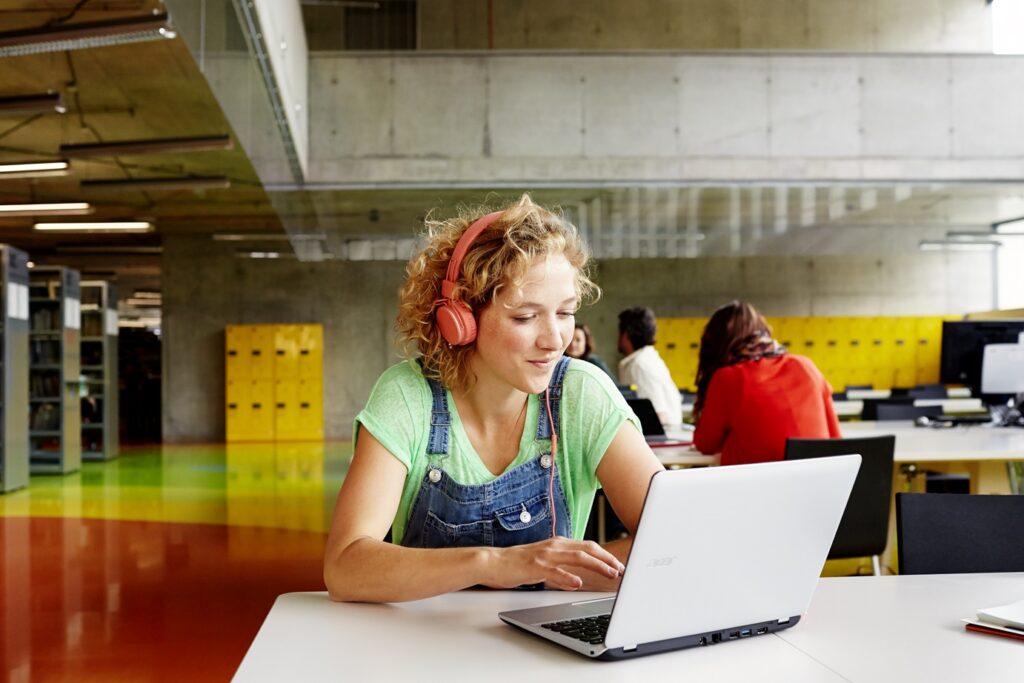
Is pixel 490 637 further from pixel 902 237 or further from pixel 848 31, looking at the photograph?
pixel 848 31

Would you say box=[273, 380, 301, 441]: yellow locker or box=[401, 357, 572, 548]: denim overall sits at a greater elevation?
box=[401, 357, 572, 548]: denim overall

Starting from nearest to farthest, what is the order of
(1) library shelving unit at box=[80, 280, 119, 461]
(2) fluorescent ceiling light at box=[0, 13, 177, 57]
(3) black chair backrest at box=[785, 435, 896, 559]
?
1. (3) black chair backrest at box=[785, 435, 896, 559]
2. (2) fluorescent ceiling light at box=[0, 13, 177, 57]
3. (1) library shelving unit at box=[80, 280, 119, 461]

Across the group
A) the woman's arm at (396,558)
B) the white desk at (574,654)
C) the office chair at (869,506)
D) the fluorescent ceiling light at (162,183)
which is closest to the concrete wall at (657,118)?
the fluorescent ceiling light at (162,183)

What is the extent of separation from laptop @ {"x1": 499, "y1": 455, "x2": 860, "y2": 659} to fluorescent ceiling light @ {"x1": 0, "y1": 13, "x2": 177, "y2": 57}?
4.92 metres

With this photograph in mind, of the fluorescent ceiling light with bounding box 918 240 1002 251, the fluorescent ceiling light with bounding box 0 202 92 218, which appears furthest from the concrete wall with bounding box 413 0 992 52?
the fluorescent ceiling light with bounding box 0 202 92 218

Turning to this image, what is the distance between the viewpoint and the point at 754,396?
3648 millimetres

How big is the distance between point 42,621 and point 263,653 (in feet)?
12.0

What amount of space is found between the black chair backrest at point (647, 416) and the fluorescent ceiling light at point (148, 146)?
5.71 m

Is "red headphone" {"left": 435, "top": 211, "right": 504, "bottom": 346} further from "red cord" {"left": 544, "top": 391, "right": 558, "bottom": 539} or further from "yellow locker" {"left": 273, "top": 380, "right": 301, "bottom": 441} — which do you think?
"yellow locker" {"left": 273, "top": 380, "right": 301, "bottom": 441}

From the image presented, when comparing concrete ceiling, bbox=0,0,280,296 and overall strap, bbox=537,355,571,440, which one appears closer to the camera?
overall strap, bbox=537,355,571,440

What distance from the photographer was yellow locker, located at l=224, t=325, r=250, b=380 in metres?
14.8

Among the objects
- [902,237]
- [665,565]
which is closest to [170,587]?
[665,565]

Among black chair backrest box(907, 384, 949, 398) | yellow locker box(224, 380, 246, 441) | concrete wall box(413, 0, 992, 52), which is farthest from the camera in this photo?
yellow locker box(224, 380, 246, 441)

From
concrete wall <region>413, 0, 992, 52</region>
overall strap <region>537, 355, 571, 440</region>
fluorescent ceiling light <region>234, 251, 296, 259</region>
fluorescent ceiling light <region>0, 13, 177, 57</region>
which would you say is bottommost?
overall strap <region>537, 355, 571, 440</region>
